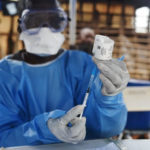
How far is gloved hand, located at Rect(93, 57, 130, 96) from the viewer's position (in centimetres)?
80

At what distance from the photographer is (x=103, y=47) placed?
739mm

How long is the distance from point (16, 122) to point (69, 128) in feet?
1.27

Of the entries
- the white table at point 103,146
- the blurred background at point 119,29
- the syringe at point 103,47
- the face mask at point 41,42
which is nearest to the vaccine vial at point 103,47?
the syringe at point 103,47

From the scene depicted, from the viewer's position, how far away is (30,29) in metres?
1.22

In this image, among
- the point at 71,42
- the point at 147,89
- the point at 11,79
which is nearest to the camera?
the point at 11,79

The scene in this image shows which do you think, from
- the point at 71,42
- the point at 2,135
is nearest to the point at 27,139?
the point at 2,135

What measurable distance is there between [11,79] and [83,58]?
0.43 meters

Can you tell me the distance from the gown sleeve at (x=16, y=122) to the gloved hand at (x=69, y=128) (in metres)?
0.04

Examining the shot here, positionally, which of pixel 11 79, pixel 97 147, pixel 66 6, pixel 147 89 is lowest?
pixel 147 89

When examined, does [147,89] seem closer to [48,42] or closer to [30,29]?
[48,42]

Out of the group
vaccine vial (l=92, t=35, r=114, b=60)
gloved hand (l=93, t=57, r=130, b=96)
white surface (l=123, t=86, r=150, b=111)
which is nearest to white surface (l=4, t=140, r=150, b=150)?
gloved hand (l=93, t=57, r=130, b=96)

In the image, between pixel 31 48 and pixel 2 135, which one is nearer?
pixel 2 135

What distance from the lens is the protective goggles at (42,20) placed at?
1185 millimetres

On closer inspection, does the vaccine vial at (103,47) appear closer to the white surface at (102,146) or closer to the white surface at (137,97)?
the white surface at (102,146)
